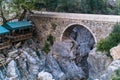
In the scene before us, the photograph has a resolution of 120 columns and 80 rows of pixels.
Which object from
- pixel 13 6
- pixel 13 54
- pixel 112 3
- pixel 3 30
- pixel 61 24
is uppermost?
pixel 13 6

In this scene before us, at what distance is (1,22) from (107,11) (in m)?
16.1

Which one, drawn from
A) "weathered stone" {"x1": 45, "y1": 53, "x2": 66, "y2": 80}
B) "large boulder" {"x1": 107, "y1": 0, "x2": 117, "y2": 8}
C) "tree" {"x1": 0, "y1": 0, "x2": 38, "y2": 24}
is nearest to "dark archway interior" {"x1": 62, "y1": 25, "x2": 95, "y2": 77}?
"weathered stone" {"x1": 45, "y1": 53, "x2": 66, "y2": 80}

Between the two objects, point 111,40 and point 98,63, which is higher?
point 111,40

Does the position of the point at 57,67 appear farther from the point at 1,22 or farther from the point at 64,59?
the point at 1,22

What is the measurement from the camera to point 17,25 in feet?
115

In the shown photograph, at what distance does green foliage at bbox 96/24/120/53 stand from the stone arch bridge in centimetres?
119

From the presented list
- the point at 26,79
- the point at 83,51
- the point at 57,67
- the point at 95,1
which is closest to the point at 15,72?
the point at 26,79

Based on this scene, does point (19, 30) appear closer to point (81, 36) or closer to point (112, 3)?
point (81, 36)

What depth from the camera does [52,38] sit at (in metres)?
37.1

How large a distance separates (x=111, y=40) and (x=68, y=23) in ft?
22.6

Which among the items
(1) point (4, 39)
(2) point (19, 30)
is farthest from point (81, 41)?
(1) point (4, 39)

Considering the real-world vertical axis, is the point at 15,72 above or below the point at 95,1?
below

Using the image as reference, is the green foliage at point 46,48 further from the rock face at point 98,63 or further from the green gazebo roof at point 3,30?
the rock face at point 98,63

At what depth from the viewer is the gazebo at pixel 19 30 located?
34.5 m
